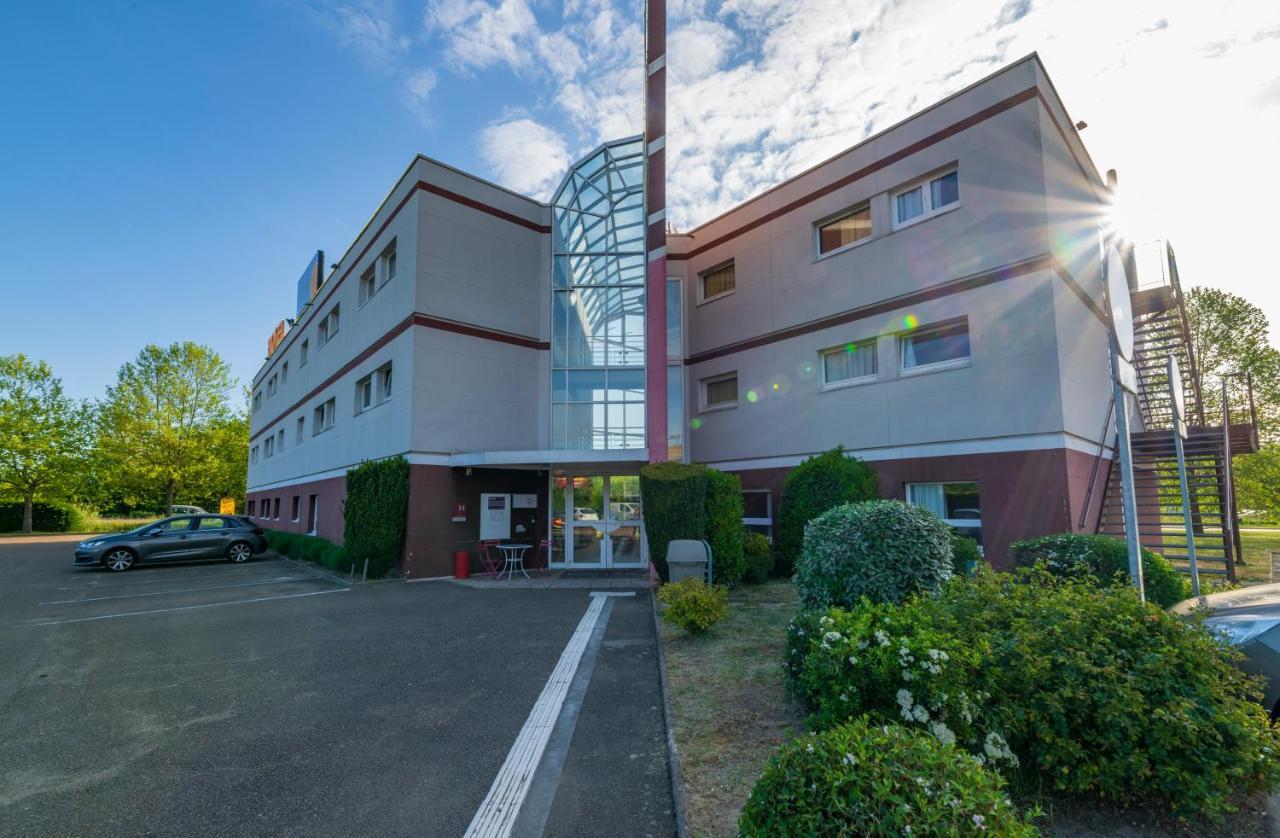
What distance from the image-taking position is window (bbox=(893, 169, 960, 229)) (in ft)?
38.2

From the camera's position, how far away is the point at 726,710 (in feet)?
15.3

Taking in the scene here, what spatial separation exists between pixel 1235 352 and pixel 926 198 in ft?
72.8

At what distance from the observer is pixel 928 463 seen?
36.3ft

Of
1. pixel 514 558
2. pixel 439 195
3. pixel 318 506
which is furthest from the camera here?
pixel 318 506

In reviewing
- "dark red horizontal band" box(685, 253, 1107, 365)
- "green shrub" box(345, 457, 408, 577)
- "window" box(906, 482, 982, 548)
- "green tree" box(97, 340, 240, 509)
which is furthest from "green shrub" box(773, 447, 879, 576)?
"green tree" box(97, 340, 240, 509)

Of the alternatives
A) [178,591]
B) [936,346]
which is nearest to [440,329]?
[178,591]

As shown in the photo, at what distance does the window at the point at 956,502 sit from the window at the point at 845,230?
5559mm

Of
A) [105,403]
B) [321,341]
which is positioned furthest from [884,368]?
[105,403]

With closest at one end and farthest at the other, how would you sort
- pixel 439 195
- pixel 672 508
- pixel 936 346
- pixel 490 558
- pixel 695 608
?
pixel 695 608
pixel 672 508
pixel 936 346
pixel 490 558
pixel 439 195

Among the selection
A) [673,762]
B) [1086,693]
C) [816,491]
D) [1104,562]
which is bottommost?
[673,762]

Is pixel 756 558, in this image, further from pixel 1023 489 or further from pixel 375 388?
pixel 375 388

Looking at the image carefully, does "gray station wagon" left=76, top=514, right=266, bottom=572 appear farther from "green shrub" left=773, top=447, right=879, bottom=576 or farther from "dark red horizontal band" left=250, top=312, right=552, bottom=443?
"green shrub" left=773, top=447, right=879, bottom=576

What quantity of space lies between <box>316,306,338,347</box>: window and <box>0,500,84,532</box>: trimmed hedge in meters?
28.5

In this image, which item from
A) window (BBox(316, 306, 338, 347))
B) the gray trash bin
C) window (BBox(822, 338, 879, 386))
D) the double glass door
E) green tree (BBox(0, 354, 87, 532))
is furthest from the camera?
green tree (BBox(0, 354, 87, 532))
